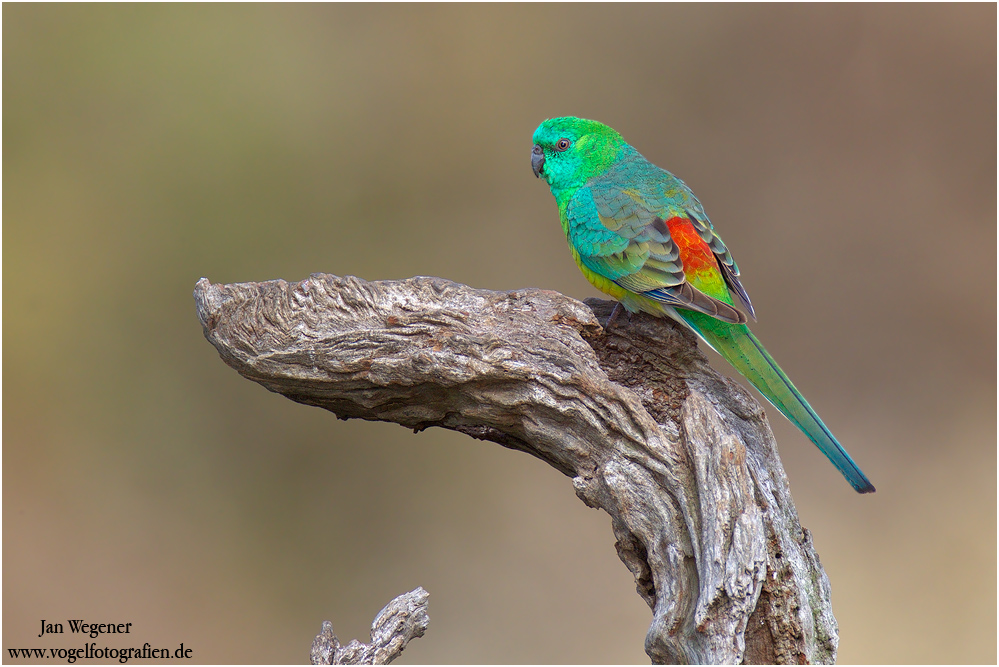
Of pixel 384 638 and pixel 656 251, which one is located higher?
pixel 656 251

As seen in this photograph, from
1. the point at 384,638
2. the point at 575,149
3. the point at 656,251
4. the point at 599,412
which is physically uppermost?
the point at 575,149

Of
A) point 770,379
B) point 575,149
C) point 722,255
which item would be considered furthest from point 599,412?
point 575,149

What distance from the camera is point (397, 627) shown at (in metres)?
2.19

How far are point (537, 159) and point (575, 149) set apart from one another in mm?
205

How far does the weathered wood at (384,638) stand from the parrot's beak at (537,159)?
1.93 m

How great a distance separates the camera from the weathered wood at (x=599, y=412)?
7.03ft

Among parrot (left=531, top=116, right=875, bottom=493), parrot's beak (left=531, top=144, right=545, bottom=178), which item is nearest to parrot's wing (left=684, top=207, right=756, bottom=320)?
parrot (left=531, top=116, right=875, bottom=493)

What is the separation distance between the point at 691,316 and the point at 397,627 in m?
1.49

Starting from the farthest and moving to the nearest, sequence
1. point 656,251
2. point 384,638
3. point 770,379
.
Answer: point 656,251
point 770,379
point 384,638

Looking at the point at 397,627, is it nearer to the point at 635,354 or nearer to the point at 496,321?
the point at 496,321

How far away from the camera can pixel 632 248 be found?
267cm

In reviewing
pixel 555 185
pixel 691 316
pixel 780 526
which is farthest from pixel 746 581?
pixel 555 185

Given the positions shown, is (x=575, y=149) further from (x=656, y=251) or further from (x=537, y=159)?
(x=656, y=251)

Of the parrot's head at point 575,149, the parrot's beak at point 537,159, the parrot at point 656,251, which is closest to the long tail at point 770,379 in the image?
the parrot at point 656,251
